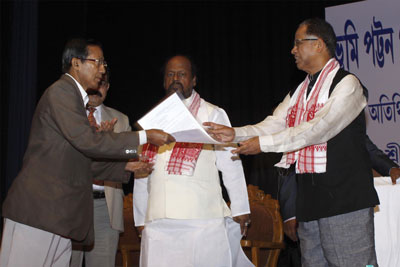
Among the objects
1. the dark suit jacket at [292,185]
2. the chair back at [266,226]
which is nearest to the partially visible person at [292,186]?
the dark suit jacket at [292,185]

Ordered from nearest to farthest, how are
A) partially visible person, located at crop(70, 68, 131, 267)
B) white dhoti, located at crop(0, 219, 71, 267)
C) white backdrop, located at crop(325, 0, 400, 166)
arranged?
1. white dhoti, located at crop(0, 219, 71, 267)
2. partially visible person, located at crop(70, 68, 131, 267)
3. white backdrop, located at crop(325, 0, 400, 166)

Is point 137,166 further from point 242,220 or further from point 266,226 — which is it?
point 266,226

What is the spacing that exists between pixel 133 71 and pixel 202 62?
0.96 m

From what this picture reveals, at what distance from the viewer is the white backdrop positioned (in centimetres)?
533

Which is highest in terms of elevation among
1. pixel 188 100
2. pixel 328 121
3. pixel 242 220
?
pixel 188 100

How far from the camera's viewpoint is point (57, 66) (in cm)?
645

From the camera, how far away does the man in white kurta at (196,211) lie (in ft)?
12.3

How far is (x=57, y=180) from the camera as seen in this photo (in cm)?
298

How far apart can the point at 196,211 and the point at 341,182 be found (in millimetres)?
1105

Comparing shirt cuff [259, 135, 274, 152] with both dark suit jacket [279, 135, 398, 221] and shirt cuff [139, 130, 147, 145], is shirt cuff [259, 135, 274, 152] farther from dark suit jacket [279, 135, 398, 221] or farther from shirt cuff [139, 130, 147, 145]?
shirt cuff [139, 130, 147, 145]

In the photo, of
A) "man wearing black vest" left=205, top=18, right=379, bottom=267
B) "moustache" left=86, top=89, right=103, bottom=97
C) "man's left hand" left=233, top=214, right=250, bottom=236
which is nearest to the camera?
"man wearing black vest" left=205, top=18, right=379, bottom=267

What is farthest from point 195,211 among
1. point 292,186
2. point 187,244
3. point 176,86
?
point 176,86

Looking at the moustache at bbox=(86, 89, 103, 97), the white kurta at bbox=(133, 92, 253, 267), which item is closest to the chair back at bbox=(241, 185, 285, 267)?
the white kurta at bbox=(133, 92, 253, 267)

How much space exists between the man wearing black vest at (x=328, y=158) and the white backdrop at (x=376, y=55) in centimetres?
221
